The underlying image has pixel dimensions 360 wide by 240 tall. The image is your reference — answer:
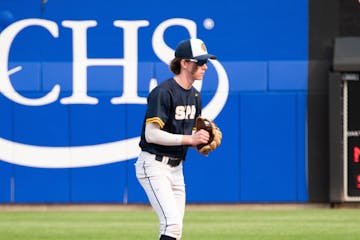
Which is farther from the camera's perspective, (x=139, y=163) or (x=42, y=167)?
(x=42, y=167)

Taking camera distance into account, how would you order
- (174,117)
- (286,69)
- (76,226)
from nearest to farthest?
(174,117) → (76,226) → (286,69)

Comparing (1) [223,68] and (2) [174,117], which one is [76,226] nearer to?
(1) [223,68]

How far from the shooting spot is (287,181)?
16500mm

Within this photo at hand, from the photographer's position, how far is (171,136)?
772 cm

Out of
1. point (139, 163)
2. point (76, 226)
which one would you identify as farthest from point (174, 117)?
point (76, 226)

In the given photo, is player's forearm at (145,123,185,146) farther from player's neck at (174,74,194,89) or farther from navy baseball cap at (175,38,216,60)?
navy baseball cap at (175,38,216,60)

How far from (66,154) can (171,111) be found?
8.87m

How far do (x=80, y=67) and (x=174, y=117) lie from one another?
349 inches

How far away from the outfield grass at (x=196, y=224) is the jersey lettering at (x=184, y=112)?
390 cm

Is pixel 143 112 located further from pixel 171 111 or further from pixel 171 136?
pixel 171 136

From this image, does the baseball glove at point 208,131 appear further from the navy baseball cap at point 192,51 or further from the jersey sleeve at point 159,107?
the navy baseball cap at point 192,51

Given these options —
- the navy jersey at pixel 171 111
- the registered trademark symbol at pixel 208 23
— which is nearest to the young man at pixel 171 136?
the navy jersey at pixel 171 111

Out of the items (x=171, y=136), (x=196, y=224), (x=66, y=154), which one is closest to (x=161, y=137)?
(x=171, y=136)

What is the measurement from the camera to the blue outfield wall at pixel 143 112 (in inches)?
647
